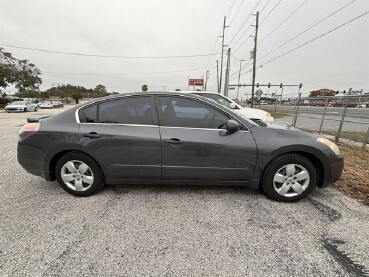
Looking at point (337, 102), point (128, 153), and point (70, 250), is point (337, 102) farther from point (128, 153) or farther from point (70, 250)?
point (70, 250)

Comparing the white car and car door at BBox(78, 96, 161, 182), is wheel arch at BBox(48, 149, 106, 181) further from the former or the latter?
the white car

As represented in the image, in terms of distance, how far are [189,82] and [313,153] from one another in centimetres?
5956

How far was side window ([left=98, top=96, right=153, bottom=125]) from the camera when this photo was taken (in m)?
3.17

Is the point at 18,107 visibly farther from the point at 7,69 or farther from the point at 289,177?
the point at 289,177

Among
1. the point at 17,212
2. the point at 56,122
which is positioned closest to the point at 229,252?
the point at 17,212

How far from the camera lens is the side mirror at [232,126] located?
119 inches

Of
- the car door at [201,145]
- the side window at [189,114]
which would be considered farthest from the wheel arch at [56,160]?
the side window at [189,114]

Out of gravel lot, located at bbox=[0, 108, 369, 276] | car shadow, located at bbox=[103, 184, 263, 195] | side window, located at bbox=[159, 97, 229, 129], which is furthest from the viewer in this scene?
car shadow, located at bbox=[103, 184, 263, 195]

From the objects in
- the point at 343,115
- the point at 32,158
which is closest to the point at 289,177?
the point at 32,158

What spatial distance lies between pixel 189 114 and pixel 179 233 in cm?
159

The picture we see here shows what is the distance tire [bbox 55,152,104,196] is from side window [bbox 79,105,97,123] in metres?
0.50

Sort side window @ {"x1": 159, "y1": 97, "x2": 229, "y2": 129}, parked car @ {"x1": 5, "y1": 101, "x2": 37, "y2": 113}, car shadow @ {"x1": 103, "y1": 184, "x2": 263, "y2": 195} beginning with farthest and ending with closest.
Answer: parked car @ {"x1": 5, "y1": 101, "x2": 37, "y2": 113}
car shadow @ {"x1": 103, "y1": 184, "x2": 263, "y2": 195}
side window @ {"x1": 159, "y1": 97, "x2": 229, "y2": 129}

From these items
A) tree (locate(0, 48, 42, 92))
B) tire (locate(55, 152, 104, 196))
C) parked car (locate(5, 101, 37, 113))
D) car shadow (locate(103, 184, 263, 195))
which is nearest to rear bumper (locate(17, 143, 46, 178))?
tire (locate(55, 152, 104, 196))

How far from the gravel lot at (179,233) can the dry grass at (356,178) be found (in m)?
0.24
